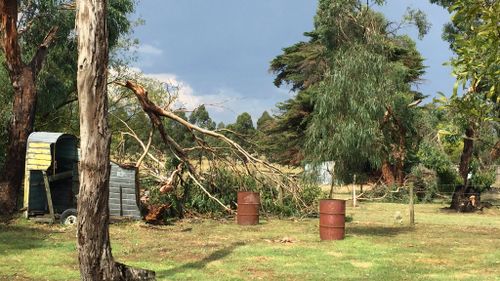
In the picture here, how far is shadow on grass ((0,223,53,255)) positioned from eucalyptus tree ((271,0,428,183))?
755 cm

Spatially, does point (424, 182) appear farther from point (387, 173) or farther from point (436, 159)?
point (387, 173)

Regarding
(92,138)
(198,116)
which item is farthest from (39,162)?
(198,116)

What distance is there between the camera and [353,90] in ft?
52.3

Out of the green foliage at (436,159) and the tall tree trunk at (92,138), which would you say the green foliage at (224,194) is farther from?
the green foliage at (436,159)

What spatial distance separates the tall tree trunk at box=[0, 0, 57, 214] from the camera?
15.1 metres

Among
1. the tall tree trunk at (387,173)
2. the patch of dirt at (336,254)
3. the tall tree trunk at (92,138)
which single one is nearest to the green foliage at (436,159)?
the tall tree trunk at (387,173)

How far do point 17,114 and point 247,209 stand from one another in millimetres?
6872

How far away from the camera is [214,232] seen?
13688 mm

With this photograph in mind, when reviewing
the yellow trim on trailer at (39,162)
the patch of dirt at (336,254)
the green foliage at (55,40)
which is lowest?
the patch of dirt at (336,254)

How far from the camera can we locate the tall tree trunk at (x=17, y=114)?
1510cm

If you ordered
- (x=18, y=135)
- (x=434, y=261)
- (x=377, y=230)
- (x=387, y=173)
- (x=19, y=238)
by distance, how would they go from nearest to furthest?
(x=434, y=261) → (x=19, y=238) → (x=377, y=230) → (x=18, y=135) → (x=387, y=173)

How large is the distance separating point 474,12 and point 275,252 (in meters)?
6.07

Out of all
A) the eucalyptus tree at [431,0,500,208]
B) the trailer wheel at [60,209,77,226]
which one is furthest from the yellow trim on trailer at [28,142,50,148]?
the eucalyptus tree at [431,0,500,208]

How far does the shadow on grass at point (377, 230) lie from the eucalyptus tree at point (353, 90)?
2.07 meters
